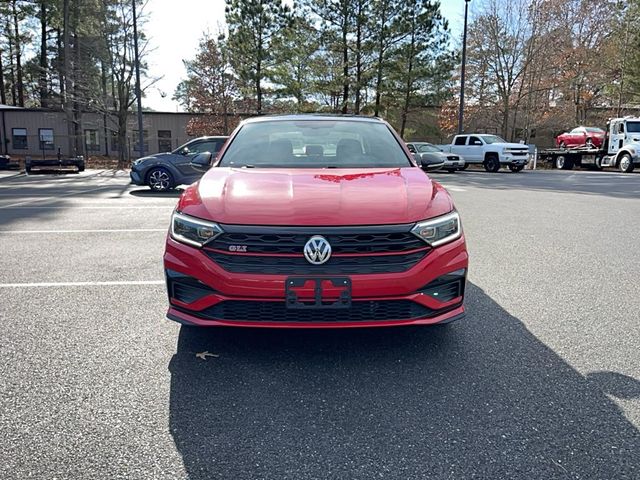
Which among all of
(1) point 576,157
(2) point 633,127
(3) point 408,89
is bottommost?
(1) point 576,157

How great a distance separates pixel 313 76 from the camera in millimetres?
29938

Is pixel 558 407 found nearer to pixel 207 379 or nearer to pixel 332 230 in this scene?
pixel 332 230

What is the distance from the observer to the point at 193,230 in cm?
295

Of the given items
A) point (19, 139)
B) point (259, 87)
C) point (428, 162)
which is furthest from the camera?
point (19, 139)

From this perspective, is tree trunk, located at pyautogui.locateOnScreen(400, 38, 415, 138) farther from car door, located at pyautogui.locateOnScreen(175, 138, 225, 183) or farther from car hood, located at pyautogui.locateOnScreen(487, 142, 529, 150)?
car door, located at pyautogui.locateOnScreen(175, 138, 225, 183)

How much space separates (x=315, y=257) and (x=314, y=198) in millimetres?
451

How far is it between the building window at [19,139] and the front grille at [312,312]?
43.2 meters

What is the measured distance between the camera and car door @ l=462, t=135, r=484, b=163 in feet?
81.9

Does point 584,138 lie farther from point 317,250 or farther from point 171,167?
point 317,250

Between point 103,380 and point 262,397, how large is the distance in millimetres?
940

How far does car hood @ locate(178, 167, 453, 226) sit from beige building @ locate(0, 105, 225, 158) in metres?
37.4

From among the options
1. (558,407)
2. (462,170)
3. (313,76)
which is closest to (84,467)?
(558,407)

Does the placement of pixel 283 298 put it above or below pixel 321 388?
above

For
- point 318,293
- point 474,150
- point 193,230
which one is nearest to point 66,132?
point 474,150
